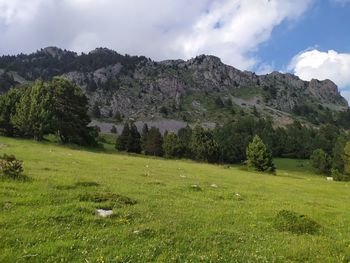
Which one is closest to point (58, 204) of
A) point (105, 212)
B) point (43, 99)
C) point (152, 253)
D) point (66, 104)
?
point (105, 212)

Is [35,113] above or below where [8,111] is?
below

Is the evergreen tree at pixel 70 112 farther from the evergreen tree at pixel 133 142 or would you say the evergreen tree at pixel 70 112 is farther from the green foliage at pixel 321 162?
the green foliage at pixel 321 162

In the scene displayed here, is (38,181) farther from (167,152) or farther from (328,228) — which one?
(167,152)

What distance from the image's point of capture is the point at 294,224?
1958 centimetres

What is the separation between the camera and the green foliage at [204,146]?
410 ft

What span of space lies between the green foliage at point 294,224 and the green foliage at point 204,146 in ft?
339

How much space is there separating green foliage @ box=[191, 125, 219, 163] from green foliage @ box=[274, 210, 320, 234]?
10347cm

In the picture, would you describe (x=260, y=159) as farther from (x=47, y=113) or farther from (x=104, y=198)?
(x=104, y=198)

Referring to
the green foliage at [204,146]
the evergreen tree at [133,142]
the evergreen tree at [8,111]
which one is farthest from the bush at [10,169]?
the evergreen tree at [133,142]

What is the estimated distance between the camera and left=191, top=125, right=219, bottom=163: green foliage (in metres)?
125

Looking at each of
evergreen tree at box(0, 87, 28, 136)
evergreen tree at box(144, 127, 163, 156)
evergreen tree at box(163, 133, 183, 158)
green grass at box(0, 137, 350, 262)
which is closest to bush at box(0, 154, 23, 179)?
green grass at box(0, 137, 350, 262)

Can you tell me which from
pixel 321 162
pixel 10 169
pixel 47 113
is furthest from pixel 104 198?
pixel 321 162

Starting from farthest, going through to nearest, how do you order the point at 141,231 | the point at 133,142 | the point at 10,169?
the point at 133,142, the point at 10,169, the point at 141,231

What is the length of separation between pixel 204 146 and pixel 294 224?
345 feet
